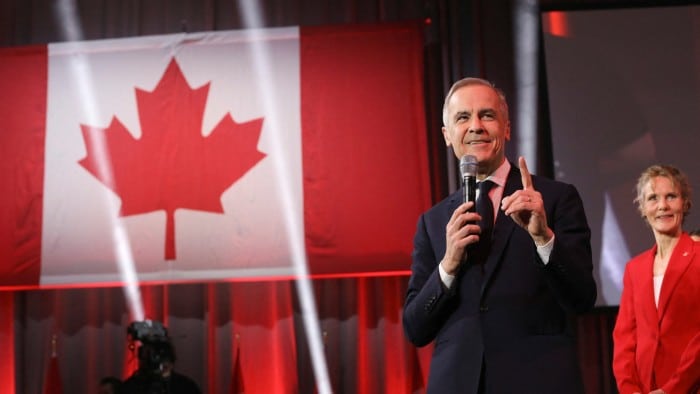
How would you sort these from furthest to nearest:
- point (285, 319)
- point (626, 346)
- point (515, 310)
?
point (285, 319), point (626, 346), point (515, 310)

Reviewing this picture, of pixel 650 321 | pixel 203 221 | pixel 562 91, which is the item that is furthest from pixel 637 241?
pixel 203 221

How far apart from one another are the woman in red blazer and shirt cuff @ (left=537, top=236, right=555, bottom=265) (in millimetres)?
1473

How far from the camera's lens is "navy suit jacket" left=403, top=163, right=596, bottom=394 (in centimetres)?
173

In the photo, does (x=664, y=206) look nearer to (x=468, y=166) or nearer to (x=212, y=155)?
(x=468, y=166)

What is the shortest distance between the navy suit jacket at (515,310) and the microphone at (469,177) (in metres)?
0.11

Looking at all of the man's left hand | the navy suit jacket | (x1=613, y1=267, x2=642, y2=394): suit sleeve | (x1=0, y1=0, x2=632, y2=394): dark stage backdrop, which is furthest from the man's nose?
(x1=0, y1=0, x2=632, y2=394): dark stage backdrop

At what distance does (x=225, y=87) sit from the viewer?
4641mm

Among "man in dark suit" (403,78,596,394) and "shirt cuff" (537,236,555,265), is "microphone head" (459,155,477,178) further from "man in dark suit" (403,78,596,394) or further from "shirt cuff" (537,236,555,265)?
"shirt cuff" (537,236,555,265)

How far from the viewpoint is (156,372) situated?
4.23 meters

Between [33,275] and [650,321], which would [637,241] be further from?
[33,275]

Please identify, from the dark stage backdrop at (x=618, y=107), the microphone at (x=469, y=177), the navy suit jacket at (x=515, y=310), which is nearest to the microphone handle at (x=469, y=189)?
the microphone at (x=469, y=177)

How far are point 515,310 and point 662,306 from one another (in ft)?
5.05

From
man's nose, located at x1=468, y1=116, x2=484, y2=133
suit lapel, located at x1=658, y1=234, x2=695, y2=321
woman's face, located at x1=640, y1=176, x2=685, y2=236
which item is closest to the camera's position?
man's nose, located at x1=468, y1=116, x2=484, y2=133

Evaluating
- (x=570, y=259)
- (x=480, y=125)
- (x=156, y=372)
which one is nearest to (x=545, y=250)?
(x=570, y=259)
